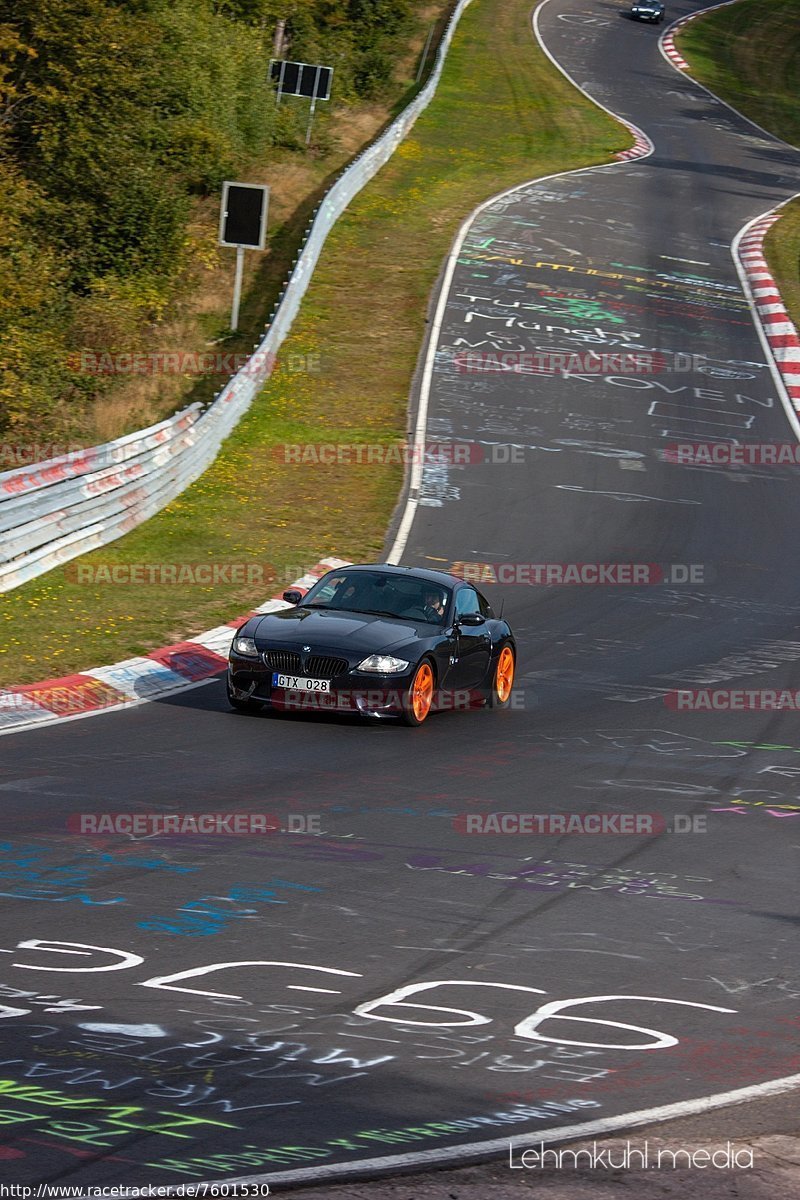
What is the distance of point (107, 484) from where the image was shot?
64.5ft

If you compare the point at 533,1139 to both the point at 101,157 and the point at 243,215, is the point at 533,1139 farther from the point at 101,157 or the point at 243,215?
the point at 101,157

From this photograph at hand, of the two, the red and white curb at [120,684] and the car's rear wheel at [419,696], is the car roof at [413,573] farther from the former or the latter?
the red and white curb at [120,684]

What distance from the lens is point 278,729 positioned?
13.4m

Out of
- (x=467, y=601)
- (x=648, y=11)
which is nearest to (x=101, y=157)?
(x=467, y=601)

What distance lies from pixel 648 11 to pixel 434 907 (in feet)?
249

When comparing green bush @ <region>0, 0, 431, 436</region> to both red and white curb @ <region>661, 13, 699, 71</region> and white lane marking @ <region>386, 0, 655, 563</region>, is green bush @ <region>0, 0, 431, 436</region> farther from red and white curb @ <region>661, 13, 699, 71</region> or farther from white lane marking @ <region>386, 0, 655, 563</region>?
red and white curb @ <region>661, 13, 699, 71</region>

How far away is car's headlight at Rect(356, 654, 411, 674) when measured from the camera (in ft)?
44.6

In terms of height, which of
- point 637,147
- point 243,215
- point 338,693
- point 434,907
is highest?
point 637,147

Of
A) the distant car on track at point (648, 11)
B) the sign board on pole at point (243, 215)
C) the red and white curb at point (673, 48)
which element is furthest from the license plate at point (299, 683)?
the distant car on track at point (648, 11)

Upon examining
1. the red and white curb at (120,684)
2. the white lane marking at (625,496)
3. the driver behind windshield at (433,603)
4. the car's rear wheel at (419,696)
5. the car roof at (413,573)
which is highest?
the car roof at (413,573)

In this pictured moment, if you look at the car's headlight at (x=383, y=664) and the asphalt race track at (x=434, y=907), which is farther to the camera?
the car's headlight at (x=383, y=664)

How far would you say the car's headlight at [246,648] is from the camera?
13719mm

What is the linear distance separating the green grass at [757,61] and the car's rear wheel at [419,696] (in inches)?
1294

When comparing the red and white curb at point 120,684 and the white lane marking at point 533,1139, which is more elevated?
the white lane marking at point 533,1139
